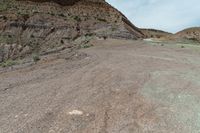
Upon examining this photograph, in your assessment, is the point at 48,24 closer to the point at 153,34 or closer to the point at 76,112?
the point at 153,34

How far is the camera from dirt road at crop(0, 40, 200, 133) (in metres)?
8.99

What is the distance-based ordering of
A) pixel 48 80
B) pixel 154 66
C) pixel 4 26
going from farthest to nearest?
1. pixel 4 26
2. pixel 154 66
3. pixel 48 80

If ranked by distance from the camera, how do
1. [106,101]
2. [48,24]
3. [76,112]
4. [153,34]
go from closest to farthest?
[76,112]
[106,101]
[48,24]
[153,34]

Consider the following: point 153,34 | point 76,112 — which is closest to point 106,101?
point 76,112

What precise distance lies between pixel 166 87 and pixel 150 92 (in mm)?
795

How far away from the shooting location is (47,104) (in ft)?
35.8

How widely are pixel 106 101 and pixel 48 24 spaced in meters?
33.2

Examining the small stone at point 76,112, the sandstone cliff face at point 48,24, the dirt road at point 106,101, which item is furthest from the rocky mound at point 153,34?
the small stone at point 76,112

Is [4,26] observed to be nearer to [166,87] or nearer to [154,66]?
[154,66]

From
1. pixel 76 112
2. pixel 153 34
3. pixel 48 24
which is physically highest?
pixel 76 112

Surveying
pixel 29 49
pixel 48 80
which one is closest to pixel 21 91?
pixel 48 80

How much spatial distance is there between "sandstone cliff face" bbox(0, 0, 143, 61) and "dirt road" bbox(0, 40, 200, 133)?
931 inches

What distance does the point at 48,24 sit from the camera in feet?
142

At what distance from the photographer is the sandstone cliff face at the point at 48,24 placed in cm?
4009
